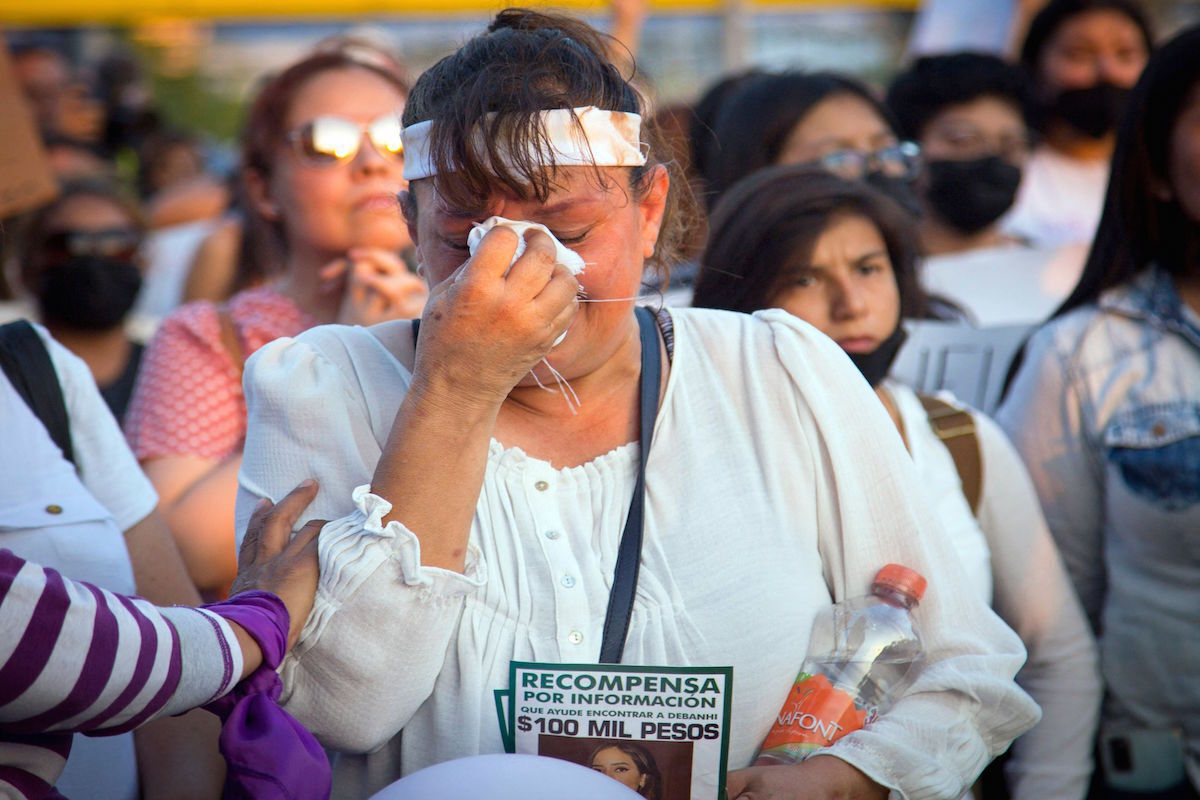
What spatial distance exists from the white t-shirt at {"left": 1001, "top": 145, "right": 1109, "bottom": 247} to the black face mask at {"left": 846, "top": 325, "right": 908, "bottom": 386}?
2.27 m

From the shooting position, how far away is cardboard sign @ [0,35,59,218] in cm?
307

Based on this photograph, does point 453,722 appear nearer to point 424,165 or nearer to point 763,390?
point 763,390

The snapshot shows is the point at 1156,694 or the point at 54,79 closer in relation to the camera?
the point at 1156,694

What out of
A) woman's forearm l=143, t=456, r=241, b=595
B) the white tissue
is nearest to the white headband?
the white tissue

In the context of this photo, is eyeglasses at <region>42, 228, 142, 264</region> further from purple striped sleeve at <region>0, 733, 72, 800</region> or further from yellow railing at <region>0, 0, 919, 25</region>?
yellow railing at <region>0, 0, 919, 25</region>

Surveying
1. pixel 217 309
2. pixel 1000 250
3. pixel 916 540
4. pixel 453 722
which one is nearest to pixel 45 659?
pixel 453 722

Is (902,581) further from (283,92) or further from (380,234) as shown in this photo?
(283,92)

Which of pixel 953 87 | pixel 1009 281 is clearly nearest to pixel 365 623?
pixel 1009 281

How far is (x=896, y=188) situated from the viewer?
12.5ft

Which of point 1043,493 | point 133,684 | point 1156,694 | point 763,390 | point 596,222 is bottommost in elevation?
point 1156,694

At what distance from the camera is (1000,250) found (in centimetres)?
437

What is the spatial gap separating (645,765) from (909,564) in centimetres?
60

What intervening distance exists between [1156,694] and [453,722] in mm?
2019

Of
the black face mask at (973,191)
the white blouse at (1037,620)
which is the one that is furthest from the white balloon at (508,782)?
the black face mask at (973,191)
